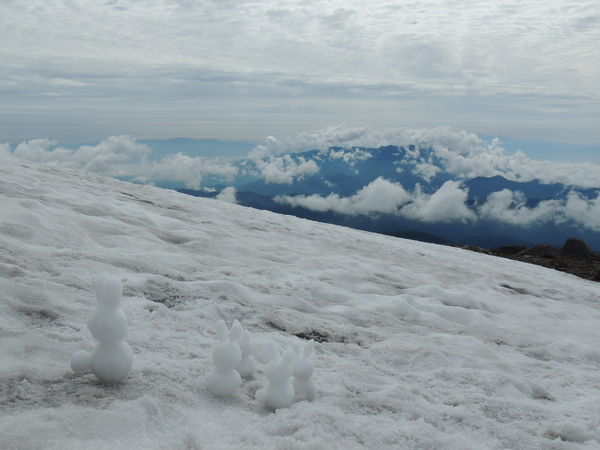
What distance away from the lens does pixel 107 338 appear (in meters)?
2.80

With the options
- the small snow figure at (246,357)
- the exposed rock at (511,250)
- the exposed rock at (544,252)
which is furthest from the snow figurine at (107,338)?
the exposed rock at (544,252)

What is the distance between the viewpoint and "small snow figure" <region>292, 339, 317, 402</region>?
10.5 feet

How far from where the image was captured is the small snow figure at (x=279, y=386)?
304cm

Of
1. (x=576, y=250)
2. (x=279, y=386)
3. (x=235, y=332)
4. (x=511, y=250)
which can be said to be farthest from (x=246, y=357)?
(x=576, y=250)

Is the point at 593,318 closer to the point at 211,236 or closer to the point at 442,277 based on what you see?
the point at 442,277

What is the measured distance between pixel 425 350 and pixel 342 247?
666 cm

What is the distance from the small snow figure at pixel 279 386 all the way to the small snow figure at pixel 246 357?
0.35 m

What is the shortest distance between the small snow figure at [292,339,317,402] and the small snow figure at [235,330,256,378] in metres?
0.39

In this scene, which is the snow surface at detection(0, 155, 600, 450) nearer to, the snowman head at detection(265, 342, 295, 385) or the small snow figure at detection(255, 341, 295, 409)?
the small snow figure at detection(255, 341, 295, 409)

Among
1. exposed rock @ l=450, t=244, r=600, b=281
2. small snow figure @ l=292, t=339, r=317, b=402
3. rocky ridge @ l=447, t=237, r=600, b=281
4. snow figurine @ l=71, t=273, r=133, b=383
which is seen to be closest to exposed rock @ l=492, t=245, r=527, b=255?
rocky ridge @ l=447, t=237, r=600, b=281

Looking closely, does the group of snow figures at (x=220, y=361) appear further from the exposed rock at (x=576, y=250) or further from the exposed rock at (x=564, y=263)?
the exposed rock at (x=576, y=250)

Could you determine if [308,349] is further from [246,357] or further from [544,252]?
[544,252]

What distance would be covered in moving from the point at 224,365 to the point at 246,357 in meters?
0.41

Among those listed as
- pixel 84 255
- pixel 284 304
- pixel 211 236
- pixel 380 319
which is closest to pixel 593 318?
pixel 380 319
